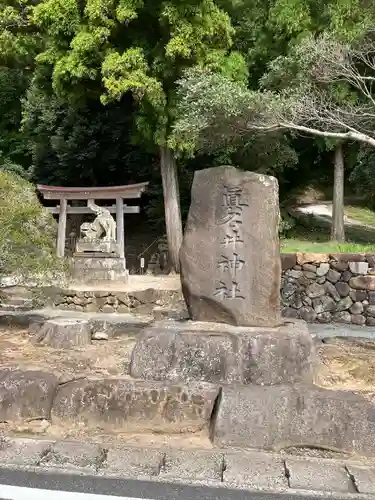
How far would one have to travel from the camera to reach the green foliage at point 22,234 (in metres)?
6.65

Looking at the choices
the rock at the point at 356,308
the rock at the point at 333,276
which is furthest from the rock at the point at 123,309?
the rock at the point at 356,308

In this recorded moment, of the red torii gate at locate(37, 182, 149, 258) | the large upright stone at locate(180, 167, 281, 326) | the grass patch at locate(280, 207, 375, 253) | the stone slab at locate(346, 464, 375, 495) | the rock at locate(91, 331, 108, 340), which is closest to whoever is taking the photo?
the stone slab at locate(346, 464, 375, 495)

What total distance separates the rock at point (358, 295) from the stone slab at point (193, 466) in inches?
314

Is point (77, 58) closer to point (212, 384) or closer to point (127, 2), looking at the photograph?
point (127, 2)

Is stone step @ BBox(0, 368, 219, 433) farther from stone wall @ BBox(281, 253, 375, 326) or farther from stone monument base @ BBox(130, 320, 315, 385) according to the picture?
stone wall @ BBox(281, 253, 375, 326)

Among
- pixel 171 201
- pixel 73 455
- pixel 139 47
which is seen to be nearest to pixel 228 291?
pixel 73 455

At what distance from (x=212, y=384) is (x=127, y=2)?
12660 millimetres

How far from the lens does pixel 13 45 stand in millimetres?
17312

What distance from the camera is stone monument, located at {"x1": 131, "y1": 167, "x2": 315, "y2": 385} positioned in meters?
4.92

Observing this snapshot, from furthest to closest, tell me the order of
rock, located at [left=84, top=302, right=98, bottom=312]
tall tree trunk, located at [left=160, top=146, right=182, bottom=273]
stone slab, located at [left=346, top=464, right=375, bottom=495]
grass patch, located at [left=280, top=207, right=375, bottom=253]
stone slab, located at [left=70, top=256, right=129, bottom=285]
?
grass patch, located at [left=280, top=207, right=375, bottom=253]
tall tree trunk, located at [left=160, top=146, right=182, bottom=273]
stone slab, located at [left=70, top=256, right=129, bottom=285]
rock, located at [left=84, top=302, right=98, bottom=312]
stone slab, located at [left=346, top=464, right=375, bottom=495]

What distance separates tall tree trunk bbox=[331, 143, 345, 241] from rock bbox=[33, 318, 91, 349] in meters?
11.1

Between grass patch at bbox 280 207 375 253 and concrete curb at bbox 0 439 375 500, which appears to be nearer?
concrete curb at bbox 0 439 375 500

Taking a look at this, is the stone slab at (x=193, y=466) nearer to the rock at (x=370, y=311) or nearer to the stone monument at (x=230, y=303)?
the stone monument at (x=230, y=303)

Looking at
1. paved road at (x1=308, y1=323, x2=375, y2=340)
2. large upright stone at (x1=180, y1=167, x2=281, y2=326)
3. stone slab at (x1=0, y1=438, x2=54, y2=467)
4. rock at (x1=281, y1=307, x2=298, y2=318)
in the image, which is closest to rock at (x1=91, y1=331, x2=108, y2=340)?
large upright stone at (x1=180, y1=167, x2=281, y2=326)
